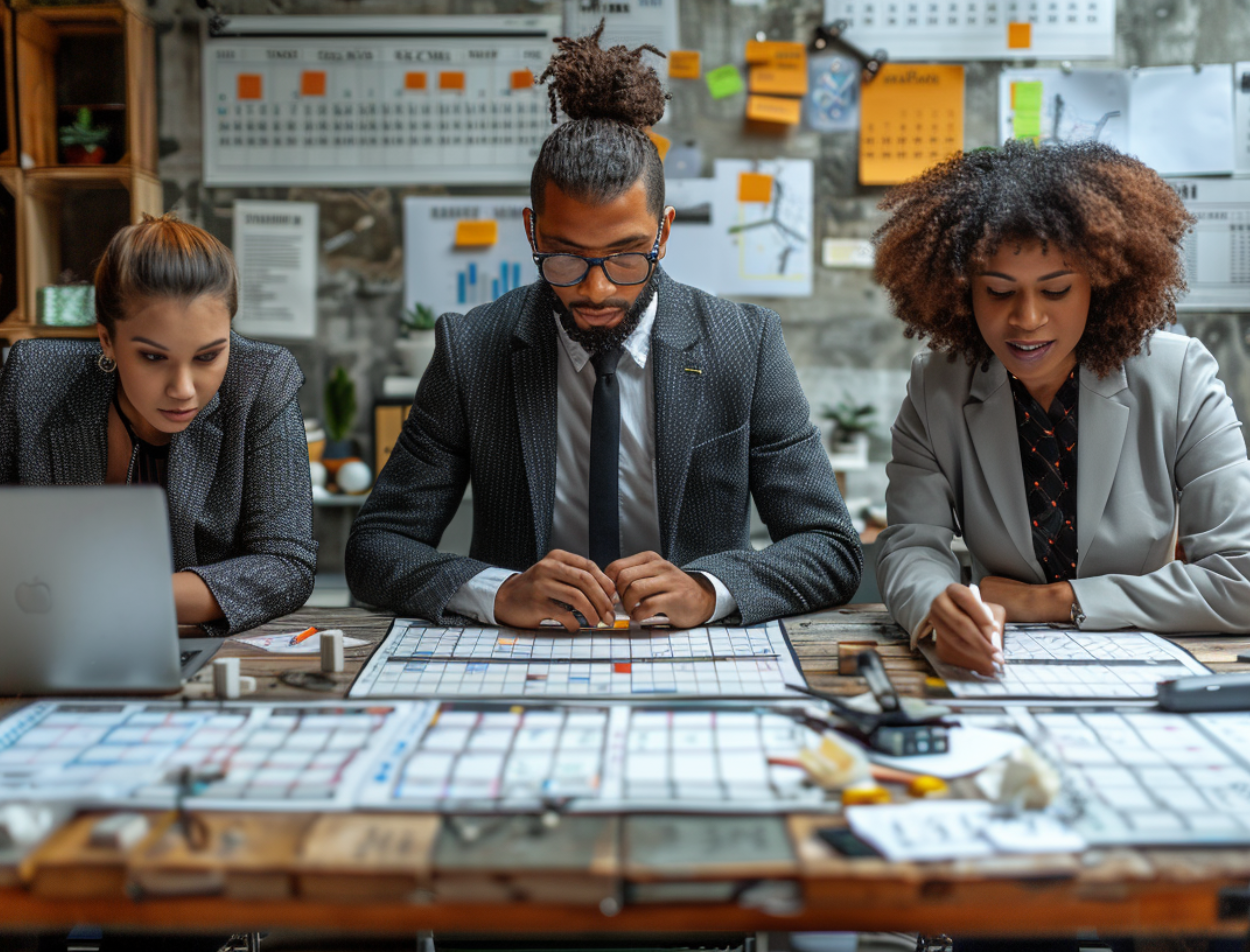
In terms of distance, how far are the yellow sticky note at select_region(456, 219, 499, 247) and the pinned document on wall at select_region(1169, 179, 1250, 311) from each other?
6.42 ft

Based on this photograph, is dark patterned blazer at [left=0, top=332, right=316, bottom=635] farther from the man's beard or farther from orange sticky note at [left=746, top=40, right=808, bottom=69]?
orange sticky note at [left=746, top=40, right=808, bottom=69]

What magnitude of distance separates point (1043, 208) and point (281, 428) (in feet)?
3.81

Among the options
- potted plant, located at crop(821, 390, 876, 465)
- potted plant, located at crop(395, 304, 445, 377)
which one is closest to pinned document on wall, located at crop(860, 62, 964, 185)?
potted plant, located at crop(821, 390, 876, 465)

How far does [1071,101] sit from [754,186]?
3.06ft

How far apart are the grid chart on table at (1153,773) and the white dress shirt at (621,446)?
2.65ft

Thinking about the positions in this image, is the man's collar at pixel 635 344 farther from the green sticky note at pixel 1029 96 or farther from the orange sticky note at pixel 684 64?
the green sticky note at pixel 1029 96

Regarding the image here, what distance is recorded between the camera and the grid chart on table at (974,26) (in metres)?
2.87

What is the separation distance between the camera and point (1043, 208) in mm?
1403

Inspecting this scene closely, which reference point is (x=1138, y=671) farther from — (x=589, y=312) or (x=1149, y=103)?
(x=1149, y=103)

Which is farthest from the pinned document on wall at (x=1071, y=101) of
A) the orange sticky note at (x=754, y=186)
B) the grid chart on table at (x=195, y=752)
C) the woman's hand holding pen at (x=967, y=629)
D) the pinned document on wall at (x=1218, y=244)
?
the grid chart on table at (x=195, y=752)

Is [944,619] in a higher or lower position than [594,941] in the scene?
higher

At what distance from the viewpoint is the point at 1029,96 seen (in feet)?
9.53

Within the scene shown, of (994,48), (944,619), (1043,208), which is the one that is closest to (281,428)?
(944,619)

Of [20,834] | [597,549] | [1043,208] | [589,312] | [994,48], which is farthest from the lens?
[994,48]
